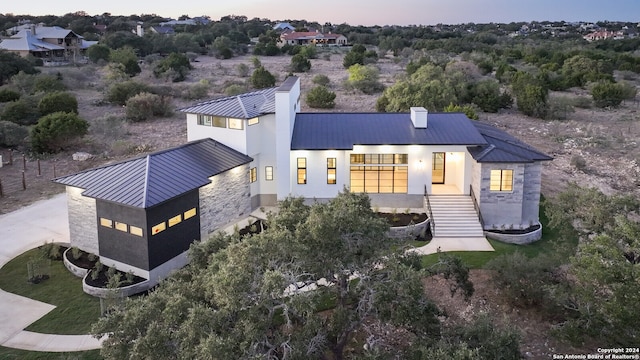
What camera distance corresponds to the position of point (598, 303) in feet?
39.8

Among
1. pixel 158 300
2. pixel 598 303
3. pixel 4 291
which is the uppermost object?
pixel 158 300

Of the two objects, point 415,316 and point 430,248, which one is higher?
point 415,316

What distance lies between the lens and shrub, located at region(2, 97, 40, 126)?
126 ft

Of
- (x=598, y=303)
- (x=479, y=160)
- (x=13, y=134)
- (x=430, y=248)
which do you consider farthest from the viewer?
(x=13, y=134)

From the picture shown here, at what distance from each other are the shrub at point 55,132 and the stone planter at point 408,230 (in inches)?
883

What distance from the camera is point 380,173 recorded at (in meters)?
23.7

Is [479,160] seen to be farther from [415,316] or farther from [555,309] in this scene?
[415,316]

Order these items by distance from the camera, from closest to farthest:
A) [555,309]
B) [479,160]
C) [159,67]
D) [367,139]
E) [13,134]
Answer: [555,309], [479,160], [367,139], [13,134], [159,67]

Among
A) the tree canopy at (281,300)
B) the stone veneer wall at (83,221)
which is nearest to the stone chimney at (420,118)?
the tree canopy at (281,300)

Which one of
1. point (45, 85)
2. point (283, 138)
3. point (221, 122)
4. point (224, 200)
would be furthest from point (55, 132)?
point (45, 85)

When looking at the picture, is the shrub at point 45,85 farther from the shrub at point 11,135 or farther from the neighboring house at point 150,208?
the neighboring house at point 150,208

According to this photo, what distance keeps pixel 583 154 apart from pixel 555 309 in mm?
23413

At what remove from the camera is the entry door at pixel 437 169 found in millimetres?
24594

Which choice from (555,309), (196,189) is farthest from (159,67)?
(555,309)
